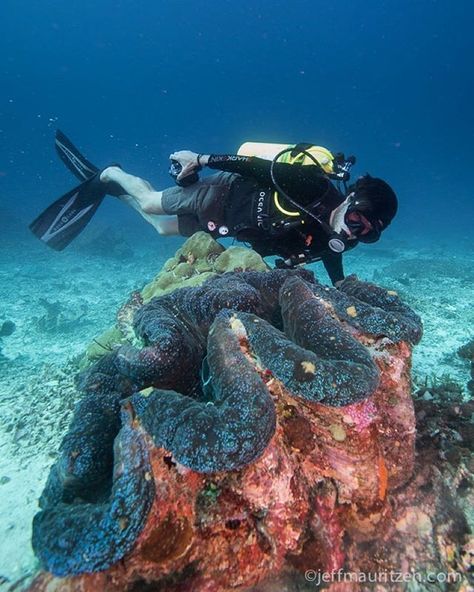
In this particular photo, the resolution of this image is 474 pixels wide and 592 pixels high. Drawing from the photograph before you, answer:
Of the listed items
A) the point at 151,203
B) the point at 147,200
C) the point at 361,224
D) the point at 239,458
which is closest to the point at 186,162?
the point at 151,203

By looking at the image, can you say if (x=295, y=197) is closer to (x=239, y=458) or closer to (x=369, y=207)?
(x=369, y=207)

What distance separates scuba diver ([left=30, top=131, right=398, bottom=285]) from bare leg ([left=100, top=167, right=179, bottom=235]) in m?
0.02

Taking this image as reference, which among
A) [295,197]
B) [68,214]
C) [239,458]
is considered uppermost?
[295,197]

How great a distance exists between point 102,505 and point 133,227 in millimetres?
34938

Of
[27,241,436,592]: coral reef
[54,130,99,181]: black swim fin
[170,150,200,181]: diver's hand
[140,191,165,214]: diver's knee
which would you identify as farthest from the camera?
[54,130,99,181]: black swim fin

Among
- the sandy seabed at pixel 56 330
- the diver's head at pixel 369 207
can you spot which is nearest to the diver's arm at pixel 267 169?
the diver's head at pixel 369 207

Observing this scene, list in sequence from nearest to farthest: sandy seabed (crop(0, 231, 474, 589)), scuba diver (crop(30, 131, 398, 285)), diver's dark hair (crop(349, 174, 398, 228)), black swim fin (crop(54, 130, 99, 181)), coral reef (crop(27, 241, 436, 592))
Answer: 1. coral reef (crop(27, 241, 436, 592))
2. sandy seabed (crop(0, 231, 474, 589))
3. diver's dark hair (crop(349, 174, 398, 228))
4. scuba diver (crop(30, 131, 398, 285))
5. black swim fin (crop(54, 130, 99, 181))

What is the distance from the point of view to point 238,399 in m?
1.74

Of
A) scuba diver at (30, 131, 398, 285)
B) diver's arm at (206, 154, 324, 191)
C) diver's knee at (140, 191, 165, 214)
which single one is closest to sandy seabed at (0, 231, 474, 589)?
scuba diver at (30, 131, 398, 285)

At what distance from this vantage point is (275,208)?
4.72 m

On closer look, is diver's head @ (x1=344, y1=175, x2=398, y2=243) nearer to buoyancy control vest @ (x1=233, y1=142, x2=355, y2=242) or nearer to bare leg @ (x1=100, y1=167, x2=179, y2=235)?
buoyancy control vest @ (x1=233, y1=142, x2=355, y2=242)

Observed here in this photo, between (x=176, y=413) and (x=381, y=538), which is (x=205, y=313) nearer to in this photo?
(x=176, y=413)

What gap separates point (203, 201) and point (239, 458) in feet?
15.2

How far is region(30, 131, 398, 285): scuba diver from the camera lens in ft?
12.8
